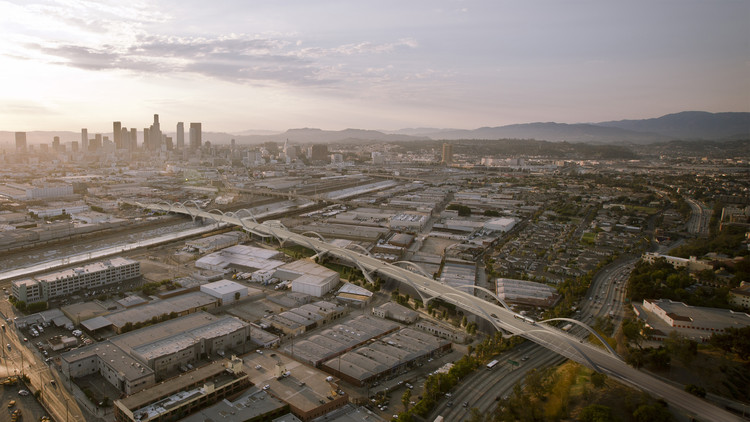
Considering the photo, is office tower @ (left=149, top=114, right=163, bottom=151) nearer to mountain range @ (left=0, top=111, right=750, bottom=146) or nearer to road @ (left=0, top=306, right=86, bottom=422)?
mountain range @ (left=0, top=111, right=750, bottom=146)

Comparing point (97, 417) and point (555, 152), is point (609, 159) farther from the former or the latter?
point (97, 417)

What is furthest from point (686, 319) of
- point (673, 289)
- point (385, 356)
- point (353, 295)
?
point (353, 295)

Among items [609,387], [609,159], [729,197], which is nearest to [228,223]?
[609,387]

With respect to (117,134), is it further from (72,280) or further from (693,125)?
(693,125)

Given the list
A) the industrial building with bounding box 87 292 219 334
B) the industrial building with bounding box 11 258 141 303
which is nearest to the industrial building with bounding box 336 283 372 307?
the industrial building with bounding box 87 292 219 334

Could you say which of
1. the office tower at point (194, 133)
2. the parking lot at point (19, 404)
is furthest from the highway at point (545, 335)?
the office tower at point (194, 133)

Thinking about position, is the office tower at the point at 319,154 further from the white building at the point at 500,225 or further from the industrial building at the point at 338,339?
the industrial building at the point at 338,339
